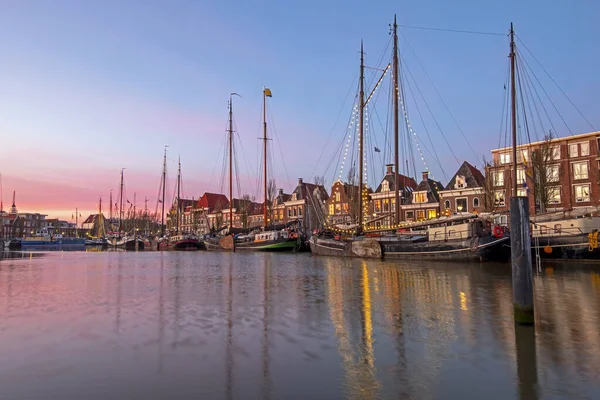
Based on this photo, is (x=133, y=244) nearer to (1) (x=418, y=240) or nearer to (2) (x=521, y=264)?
(1) (x=418, y=240)

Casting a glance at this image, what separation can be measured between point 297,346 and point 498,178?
6524cm

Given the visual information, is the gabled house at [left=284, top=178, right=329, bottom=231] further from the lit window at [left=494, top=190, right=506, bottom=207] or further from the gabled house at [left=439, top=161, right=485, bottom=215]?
the lit window at [left=494, top=190, right=506, bottom=207]

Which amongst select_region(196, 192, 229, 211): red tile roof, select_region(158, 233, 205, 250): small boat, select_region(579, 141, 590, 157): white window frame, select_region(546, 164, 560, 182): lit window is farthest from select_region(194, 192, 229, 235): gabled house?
select_region(579, 141, 590, 157): white window frame

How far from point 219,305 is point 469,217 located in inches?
1117

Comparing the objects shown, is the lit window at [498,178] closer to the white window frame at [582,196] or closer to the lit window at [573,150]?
the lit window at [573,150]

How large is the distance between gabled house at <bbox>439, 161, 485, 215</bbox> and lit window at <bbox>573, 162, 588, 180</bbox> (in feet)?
40.7

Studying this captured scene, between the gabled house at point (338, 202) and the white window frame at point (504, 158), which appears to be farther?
the gabled house at point (338, 202)

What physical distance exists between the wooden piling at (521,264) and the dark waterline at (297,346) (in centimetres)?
46

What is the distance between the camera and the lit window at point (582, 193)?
59.5 metres

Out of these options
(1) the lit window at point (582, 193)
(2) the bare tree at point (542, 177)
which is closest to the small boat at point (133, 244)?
(2) the bare tree at point (542, 177)

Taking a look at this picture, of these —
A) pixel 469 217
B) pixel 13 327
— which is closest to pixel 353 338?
pixel 13 327

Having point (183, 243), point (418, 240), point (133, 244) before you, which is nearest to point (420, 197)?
point (418, 240)

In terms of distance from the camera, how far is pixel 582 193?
60.1 m

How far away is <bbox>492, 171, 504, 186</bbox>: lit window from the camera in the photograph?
2482 inches
